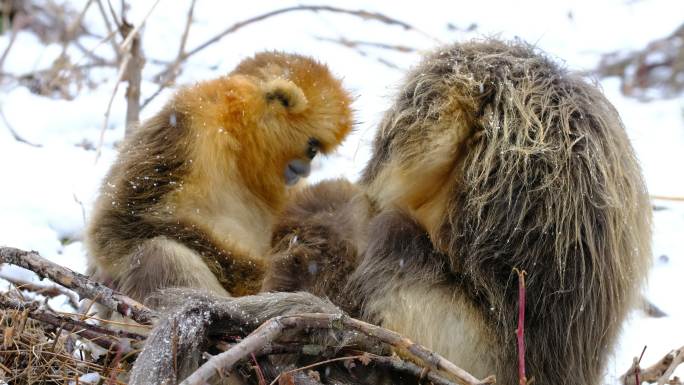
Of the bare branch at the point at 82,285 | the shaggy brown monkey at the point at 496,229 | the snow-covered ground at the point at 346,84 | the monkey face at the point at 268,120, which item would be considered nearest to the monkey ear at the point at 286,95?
the monkey face at the point at 268,120

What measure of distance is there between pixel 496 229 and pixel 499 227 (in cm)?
1

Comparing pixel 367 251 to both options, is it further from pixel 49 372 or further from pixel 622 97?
pixel 622 97

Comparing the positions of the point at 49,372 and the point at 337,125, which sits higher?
the point at 337,125

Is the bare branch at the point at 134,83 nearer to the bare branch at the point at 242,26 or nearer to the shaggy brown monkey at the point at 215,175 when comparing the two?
the bare branch at the point at 242,26

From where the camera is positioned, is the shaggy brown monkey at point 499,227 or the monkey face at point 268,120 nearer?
the shaggy brown monkey at point 499,227

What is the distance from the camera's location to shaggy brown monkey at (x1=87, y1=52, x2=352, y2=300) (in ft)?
14.1

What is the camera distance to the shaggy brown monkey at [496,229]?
3.30 m

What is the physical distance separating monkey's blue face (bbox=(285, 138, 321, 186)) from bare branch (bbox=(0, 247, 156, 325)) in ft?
5.09

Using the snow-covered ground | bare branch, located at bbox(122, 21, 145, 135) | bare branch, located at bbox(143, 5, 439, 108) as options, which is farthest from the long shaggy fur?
bare branch, located at bbox(143, 5, 439, 108)

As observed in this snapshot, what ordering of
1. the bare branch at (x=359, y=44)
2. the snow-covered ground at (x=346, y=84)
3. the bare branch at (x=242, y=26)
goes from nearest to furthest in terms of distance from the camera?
the snow-covered ground at (x=346, y=84), the bare branch at (x=242, y=26), the bare branch at (x=359, y=44)

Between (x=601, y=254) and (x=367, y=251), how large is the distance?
0.82m

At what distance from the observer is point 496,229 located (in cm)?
331

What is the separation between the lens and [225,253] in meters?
4.34

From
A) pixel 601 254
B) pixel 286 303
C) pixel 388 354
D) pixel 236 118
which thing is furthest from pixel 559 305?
pixel 236 118
